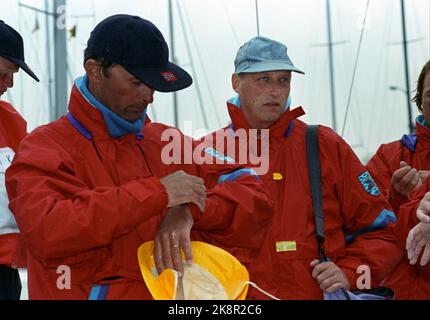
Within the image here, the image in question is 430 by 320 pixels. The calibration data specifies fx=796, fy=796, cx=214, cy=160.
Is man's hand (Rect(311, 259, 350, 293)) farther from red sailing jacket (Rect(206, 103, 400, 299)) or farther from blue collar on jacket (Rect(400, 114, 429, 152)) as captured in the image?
blue collar on jacket (Rect(400, 114, 429, 152))

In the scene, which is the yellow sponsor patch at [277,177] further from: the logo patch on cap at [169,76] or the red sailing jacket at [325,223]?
the logo patch on cap at [169,76]

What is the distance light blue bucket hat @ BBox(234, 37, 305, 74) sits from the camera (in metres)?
3.48

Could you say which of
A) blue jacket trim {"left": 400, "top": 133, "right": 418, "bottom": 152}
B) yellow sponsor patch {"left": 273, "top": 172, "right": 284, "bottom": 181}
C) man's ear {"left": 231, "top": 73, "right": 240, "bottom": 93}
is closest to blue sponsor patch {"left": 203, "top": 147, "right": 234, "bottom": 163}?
yellow sponsor patch {"left": 273, "top": 172, "right": 284, "bottom": 181}

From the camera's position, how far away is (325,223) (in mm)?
3059

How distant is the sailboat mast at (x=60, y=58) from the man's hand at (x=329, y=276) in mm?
3412

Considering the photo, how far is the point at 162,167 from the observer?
2.71 m

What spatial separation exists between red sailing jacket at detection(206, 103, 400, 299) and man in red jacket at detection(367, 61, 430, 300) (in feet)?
0.37

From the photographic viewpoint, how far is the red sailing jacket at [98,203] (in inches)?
89.0

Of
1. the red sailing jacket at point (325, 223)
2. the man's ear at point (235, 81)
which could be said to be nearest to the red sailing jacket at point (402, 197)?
the red sailing jacket at point (325, 223)

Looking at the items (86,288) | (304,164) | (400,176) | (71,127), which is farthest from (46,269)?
(400,176)

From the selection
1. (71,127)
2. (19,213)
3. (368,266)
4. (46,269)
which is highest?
(71,127)
